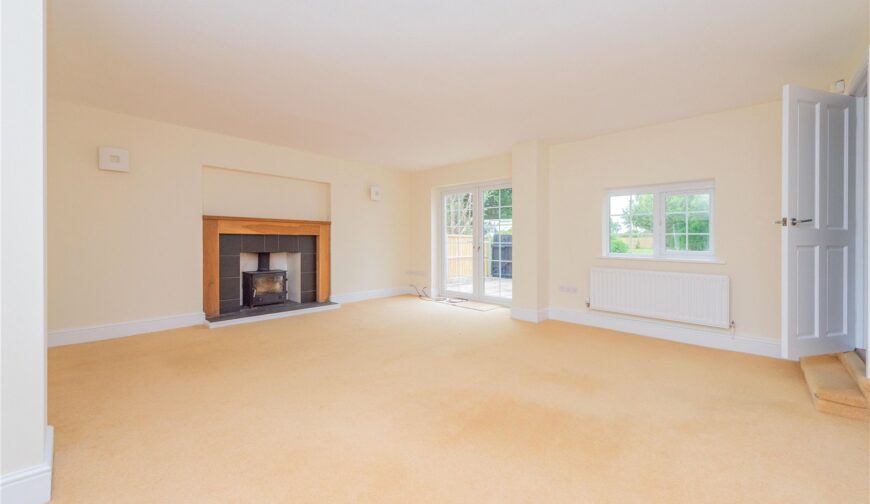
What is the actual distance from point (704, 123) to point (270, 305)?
18.1 ft

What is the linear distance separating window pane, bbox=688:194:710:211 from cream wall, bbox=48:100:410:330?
496 cm

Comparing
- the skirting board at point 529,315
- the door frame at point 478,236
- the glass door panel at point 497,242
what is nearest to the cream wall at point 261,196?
the door frame at point 478,236

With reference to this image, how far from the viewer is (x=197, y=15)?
2.17 meters

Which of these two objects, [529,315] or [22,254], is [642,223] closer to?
[529,315]

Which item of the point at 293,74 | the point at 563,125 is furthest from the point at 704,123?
the point at 293,74

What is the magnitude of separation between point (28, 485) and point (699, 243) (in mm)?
5036

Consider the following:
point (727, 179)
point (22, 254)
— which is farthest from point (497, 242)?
point (22, 254)

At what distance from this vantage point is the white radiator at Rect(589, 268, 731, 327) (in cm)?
361

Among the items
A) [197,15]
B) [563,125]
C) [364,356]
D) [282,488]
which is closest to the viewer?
[282,488]

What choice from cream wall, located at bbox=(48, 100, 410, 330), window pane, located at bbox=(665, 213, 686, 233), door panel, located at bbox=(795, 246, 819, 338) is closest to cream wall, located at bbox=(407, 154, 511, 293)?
cream wall, located at bbox=(48, 100, 410, 330)

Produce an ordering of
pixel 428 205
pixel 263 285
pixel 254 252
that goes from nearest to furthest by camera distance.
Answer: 1. pixel 254 252
2. pixel 263 285
3. pixel 428 205

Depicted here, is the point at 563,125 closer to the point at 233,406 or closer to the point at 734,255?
the point at 734,255

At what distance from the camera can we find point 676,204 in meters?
4.05

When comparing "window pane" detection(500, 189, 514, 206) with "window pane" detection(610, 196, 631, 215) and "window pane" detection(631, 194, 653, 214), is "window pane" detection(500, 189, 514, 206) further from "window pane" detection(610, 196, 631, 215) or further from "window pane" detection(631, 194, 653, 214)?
"window pane" detection(631, 194, 653, 214)
